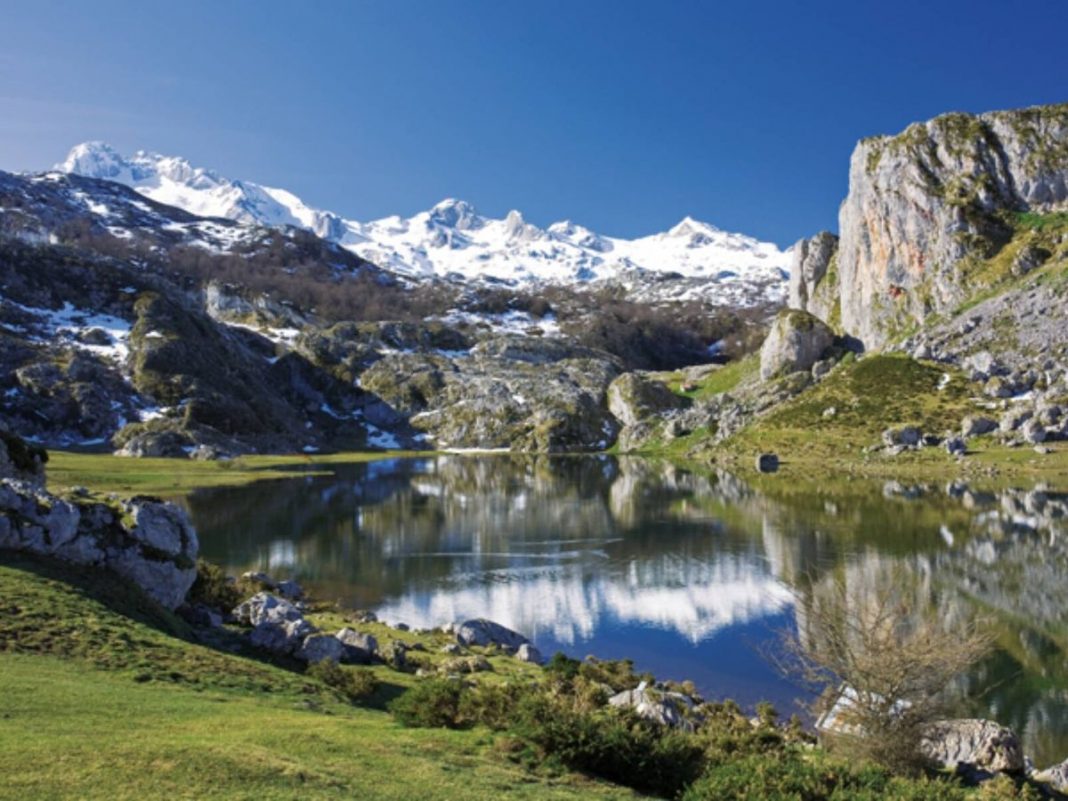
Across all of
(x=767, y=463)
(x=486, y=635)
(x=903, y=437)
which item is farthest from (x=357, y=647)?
(x=903, y=437)

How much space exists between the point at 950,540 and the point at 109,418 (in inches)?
7069

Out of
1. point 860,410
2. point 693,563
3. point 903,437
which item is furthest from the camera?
point 860,410

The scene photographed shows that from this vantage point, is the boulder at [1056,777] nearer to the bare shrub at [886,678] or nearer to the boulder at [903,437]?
the bare shrub at [886,678]

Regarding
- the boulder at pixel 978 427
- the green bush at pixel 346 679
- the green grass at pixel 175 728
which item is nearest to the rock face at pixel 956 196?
the boulder at pixel 978 427

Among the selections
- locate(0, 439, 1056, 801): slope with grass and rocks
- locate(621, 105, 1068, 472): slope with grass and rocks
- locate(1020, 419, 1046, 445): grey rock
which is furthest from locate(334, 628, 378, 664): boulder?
locate(1020, 419, 1046, 445): grey rock

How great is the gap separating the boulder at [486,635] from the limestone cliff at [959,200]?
16688cm

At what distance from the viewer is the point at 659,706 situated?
82.6 ft

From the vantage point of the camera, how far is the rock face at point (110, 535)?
30.5 metres

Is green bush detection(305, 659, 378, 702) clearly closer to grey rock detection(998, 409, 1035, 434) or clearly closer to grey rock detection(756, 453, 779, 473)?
grey rock detection(756, 453, 779, 473)

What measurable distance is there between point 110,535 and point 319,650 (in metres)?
11.0

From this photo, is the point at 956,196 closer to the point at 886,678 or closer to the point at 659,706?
the point at 659,706

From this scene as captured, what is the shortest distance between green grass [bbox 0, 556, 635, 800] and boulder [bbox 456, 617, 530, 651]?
11.2m

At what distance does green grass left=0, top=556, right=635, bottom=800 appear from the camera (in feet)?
43.6

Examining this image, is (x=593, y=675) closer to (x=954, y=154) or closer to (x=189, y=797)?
(x=189, y=797)
